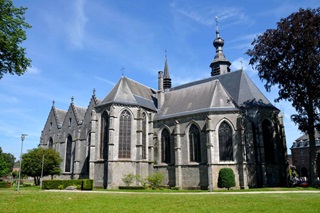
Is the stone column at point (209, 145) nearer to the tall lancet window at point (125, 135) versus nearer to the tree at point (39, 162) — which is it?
the tall lancet window at point (125, 135)

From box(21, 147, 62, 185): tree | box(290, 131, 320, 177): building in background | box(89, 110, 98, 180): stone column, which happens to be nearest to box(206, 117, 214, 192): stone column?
box(89, 110, 98, 180): stone column

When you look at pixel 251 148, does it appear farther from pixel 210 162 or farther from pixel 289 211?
pixel 289 211

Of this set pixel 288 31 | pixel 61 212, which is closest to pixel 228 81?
pixel 288 31

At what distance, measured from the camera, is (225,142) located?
29766 millimetres

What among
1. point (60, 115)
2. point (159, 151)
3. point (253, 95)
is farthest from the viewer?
point (60, 115)

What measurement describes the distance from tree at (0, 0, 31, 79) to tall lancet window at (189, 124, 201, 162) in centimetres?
1941

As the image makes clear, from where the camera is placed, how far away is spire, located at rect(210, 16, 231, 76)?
146 feet

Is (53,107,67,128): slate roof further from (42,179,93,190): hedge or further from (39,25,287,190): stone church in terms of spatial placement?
(42,179,93,190): hedge

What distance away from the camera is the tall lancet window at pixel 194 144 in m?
30.4

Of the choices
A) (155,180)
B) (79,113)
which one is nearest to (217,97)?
(155,180)

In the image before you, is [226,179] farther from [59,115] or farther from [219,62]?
[59,115]

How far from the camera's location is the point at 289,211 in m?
10.4

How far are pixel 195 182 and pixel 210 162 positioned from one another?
3.07 m

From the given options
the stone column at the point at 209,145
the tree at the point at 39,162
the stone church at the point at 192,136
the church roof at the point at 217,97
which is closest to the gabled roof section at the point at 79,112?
the tree at the point at 39,162
